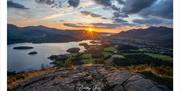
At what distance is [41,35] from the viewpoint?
2221 mm

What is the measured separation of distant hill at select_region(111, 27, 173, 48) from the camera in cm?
224

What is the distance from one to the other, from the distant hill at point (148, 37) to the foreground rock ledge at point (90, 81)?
0.22 m

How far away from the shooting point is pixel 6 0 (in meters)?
2.18

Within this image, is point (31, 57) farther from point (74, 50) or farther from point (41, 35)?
point (74, 50)

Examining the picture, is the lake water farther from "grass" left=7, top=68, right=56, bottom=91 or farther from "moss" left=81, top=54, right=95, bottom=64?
"moss" left=81, top=54, right=95, bottom=64

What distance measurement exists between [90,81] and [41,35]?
0.46m

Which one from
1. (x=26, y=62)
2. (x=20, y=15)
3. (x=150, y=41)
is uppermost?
(x=20, y=15)

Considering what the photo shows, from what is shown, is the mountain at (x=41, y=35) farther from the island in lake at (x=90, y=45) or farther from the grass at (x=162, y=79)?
the grass at (x=162, y=79)

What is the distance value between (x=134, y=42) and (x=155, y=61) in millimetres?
196

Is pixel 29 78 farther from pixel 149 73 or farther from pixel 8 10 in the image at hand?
pixel 149 73

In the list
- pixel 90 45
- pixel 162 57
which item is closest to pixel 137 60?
pixel 162 57

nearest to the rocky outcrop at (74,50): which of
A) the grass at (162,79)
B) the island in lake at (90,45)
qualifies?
the island in lake at (90,45)

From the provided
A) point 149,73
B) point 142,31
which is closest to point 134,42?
point 142,31

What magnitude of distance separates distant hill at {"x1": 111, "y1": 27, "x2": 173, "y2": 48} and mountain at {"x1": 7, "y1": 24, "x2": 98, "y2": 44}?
19 cm
